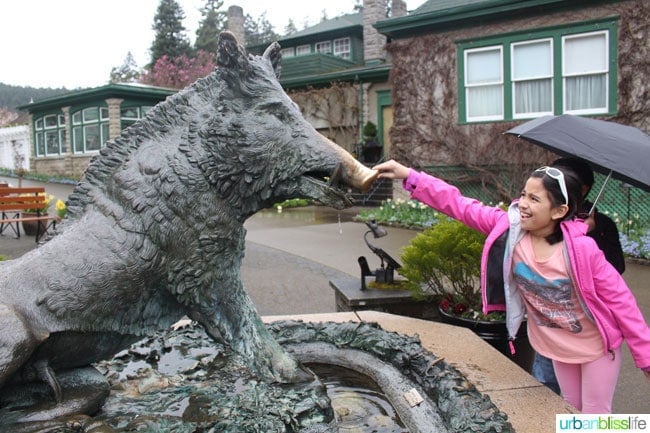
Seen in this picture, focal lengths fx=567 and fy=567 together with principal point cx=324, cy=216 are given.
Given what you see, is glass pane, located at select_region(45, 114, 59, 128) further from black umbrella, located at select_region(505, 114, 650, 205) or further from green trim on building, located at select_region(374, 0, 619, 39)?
black umbrella, located at select_region(505, 114, 650, 205)

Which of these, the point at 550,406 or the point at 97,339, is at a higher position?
the point at 97,339

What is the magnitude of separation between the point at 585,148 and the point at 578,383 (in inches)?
48.1

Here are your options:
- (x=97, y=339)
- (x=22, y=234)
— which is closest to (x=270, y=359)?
(x=97, y=339)

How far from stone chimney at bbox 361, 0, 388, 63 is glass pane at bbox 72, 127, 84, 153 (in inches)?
512

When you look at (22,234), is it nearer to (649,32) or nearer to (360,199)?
(360,199)

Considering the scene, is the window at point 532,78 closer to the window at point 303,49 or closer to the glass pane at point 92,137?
the window at point 303,49

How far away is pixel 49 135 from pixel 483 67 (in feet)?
70.2

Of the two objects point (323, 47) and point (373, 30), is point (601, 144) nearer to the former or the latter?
point (373, 30)

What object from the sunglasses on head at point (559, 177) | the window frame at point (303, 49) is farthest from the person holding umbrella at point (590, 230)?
the window frame at point (303, 49)

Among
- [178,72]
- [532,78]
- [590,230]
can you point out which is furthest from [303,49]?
[590,230]

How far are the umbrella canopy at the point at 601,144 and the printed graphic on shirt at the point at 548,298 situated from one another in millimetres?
681

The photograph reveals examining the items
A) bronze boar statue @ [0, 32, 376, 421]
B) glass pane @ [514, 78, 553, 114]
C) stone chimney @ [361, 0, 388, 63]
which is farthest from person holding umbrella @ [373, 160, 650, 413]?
stone chimney @ [361, 0, 388, 63]

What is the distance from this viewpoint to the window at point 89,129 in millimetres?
24078

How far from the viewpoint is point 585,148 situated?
3.03m
